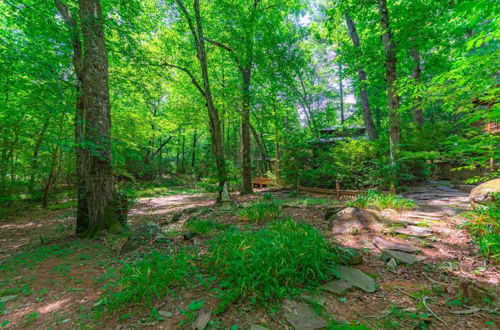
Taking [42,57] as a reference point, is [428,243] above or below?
below

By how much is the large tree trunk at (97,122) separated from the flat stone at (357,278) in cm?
419

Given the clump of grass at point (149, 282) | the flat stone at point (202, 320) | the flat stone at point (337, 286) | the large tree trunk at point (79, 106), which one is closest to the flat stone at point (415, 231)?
the flat stone at point (337, 286)

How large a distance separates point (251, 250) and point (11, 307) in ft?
8.62

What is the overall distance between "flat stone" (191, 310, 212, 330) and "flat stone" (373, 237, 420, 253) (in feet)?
7.60

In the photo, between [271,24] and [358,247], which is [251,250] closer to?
[358,247]

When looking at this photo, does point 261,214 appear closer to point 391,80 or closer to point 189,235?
point 189,235

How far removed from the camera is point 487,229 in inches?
107

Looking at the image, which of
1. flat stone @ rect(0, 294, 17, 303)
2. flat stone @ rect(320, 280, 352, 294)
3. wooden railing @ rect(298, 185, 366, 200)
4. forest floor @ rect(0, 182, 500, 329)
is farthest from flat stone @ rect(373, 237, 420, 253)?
flat stone @ rect(0, 294, 17, 303)

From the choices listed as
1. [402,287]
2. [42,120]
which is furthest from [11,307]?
[42,120]

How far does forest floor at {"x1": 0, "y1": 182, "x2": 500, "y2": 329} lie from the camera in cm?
170

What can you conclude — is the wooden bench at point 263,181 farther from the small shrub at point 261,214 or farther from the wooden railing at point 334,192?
the small shrub at point 261,214

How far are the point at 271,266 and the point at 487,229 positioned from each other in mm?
2914

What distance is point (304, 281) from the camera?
2.12 metres

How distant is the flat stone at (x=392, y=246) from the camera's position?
8.74 ft
